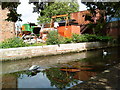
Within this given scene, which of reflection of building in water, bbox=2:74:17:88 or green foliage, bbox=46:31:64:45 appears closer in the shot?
reflection of building in water, bbox=2:74:17:88

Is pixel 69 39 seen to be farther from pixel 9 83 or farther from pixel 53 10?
pixel 53 10

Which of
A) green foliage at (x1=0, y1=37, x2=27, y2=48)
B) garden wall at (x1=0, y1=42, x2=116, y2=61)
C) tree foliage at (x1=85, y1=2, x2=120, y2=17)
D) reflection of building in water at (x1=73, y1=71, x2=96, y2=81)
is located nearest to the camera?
reflection of building in water at (x1=73, y1=71, x2=96, y2=81)

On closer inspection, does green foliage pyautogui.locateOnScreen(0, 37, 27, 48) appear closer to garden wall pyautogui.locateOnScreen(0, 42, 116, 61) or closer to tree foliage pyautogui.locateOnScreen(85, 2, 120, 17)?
garden wall pyautogui.locateOnScreen(0, 42, 116, 61)

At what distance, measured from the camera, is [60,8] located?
1355 inches

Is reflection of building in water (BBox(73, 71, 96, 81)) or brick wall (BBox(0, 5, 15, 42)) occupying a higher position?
brick wall (BBox(0, 5, 15, 42))

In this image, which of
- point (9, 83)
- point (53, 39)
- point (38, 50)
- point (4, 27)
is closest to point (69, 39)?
point (53, 39)

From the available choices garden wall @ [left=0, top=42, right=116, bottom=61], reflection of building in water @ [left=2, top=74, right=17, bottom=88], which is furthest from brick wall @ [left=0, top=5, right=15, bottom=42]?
reflection of building in water @ [left=2, top=74, right=17, bottom=88]

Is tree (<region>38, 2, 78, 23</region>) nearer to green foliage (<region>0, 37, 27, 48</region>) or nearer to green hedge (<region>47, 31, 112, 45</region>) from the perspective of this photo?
green hedge (<region>47, 31, 112, 45</region>)

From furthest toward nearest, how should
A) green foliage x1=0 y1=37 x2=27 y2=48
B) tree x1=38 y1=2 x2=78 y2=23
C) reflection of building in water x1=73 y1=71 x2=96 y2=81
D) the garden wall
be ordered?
tree x1=38 y1=2 x2=78 y2=23, green foliage x1=0 y1=37 x2=27 y2=48, the garden wall, reflection of building in water x1=73 y1=71 x2=96 y2=81

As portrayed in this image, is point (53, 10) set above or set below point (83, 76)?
above

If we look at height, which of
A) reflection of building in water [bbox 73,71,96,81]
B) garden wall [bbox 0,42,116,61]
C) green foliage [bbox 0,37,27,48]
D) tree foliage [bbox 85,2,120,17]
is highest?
tree foliage [bbox 85,2,120,17]

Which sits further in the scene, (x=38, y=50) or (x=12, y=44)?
(x=38, y=50)

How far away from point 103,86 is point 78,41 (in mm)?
13395

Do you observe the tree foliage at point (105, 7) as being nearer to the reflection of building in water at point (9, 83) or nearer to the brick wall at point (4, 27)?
the brick wall at point (4, 27)
